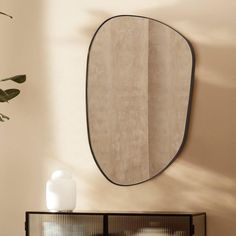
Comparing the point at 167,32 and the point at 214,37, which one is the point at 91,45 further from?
the point at 214,37

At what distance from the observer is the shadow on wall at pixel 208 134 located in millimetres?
3443

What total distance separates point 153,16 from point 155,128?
63 centimetres

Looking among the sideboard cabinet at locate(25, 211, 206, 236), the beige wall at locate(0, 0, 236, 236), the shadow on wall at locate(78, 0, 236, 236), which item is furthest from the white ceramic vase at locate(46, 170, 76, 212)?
the shadow on wall at locate(78, 0, 236, 236)

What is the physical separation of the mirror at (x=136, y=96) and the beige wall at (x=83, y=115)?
0.06 meters

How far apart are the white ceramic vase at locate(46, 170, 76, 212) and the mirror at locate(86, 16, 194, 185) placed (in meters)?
0.24

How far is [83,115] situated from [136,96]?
36 centimetres

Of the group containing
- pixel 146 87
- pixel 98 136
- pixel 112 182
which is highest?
pixel 146 87

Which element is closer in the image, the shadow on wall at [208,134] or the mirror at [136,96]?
the shadow on wall at [208,134]

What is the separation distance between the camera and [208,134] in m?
3.49

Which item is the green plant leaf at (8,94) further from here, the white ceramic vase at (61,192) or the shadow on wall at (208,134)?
the shadow on wall at (208,134)

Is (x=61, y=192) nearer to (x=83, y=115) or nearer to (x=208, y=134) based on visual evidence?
(x=83, y=115)

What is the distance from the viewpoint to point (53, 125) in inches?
152

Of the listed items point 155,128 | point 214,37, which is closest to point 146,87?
point 155,128

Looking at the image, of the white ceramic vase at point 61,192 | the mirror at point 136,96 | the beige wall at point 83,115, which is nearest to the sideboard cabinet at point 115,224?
the white ceramic vase at point 61,192
